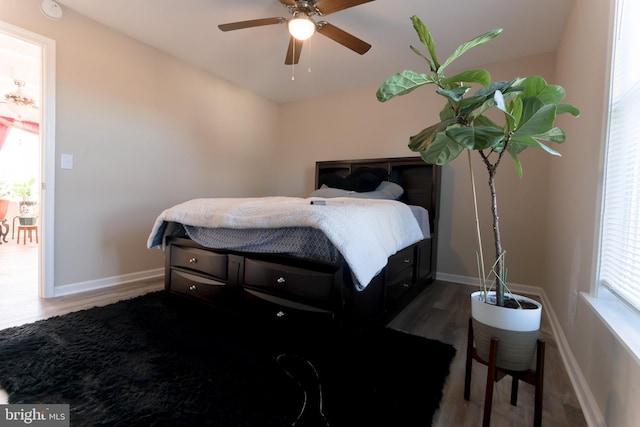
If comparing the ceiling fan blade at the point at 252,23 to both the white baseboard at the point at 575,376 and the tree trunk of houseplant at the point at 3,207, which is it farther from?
the tree trunk of houseplant at the point at 3,207

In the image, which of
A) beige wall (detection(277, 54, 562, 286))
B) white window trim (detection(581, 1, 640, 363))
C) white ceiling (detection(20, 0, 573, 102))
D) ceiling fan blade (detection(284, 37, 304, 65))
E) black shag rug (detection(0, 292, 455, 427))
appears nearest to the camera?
white window trim (detection(581, 1, 640, 363))

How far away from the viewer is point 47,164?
6.99 ft

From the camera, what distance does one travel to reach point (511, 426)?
3.33 feet

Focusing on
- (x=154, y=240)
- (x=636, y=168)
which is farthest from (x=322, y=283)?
(x=154, y=240)

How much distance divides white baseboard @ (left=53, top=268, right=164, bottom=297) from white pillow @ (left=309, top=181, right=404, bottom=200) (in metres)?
1.91

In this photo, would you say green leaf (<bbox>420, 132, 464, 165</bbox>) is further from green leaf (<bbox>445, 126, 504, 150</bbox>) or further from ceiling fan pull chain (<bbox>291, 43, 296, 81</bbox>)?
ceiling fan pull chain (<bbox>291, 43, 296, 81</bbox>)

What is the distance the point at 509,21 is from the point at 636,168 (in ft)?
6.27

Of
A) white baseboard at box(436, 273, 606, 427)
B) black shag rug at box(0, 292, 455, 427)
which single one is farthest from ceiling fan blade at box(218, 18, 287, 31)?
white baseboard at box(436, 273, 606, 427)

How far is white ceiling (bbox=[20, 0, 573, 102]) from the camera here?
6.84 feet

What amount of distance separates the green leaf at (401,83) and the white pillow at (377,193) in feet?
5.97

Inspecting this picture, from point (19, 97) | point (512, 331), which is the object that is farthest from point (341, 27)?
point (19, 97)

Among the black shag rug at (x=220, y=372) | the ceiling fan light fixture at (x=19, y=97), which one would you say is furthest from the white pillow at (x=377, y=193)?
the ceiling fan light fixture at (x=19, y=97)

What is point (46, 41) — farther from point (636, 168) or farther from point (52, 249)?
point (636, 168)

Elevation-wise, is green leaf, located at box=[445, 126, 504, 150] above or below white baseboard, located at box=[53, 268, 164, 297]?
above
